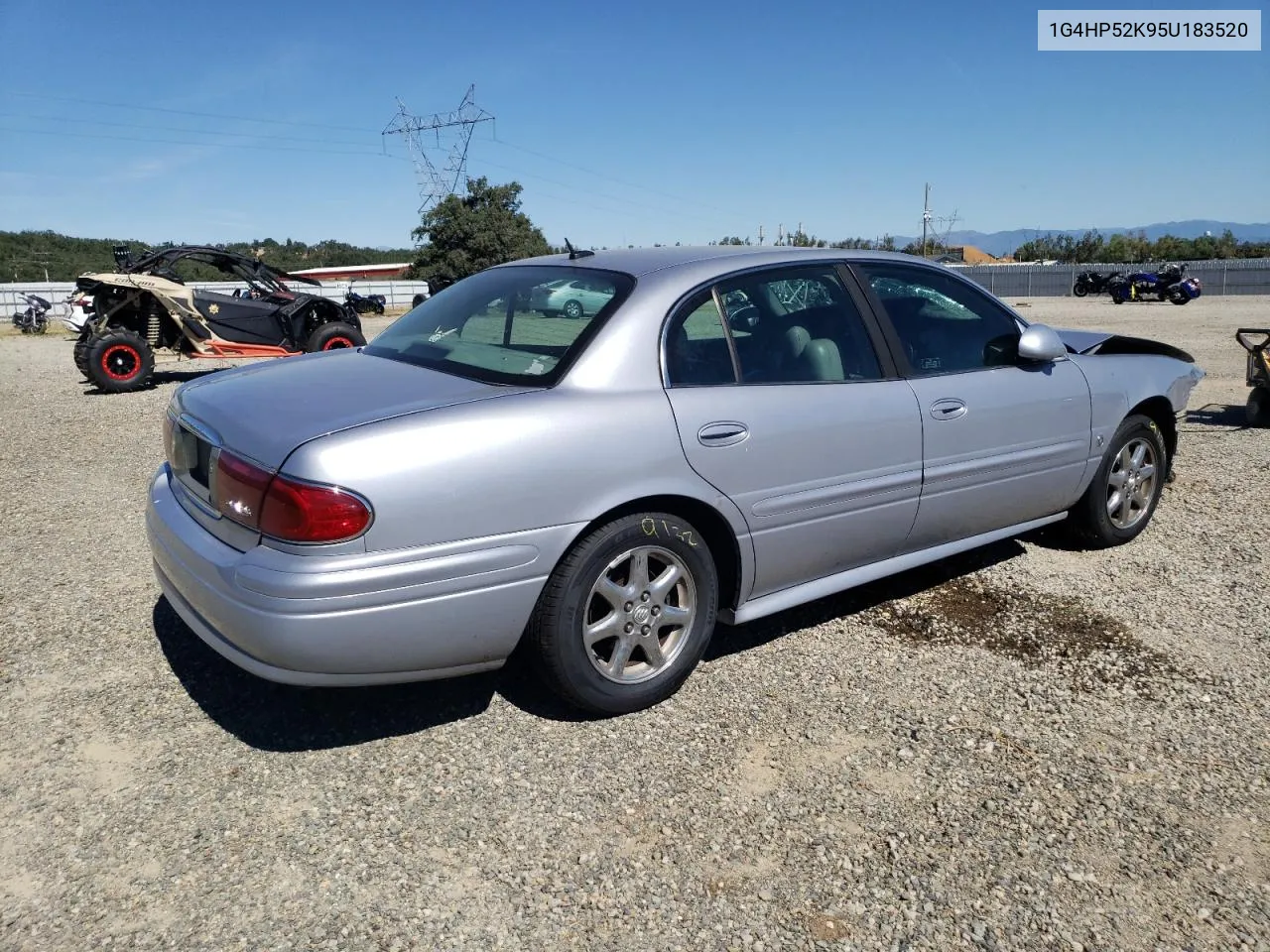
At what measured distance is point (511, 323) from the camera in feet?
12.1

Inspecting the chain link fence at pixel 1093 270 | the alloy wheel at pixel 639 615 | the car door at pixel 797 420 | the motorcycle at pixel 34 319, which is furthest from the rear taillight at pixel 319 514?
the chain link fence at pixel 1093 270

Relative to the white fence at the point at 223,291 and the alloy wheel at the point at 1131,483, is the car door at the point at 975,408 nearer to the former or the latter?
the alloy wheel at the point at 1131,483

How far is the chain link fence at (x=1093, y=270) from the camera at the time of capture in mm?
42531

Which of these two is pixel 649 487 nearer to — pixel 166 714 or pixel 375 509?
pixel 375 509

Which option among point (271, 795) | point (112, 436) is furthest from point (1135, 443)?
point (112, 436)

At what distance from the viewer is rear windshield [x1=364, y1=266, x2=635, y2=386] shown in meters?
3.28

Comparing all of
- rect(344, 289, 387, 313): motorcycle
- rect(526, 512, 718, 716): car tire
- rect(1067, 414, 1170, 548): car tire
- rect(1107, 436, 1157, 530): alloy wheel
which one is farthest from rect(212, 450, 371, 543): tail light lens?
rect(344, 289, 387, 313): motorcycle

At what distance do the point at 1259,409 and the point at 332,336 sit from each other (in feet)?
35.6

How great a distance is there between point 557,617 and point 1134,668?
221cm

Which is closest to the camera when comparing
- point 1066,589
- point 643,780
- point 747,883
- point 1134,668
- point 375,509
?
point 747,883

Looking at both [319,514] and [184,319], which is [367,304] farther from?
[319,514]

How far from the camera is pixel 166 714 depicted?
330cm

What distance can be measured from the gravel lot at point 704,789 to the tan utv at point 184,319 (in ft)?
29.5

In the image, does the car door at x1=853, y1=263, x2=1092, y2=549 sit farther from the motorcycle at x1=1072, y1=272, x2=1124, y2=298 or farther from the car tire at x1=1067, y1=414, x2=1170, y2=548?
the motorcycle at x1=1072, y1=272, x2=1124, y2=298
